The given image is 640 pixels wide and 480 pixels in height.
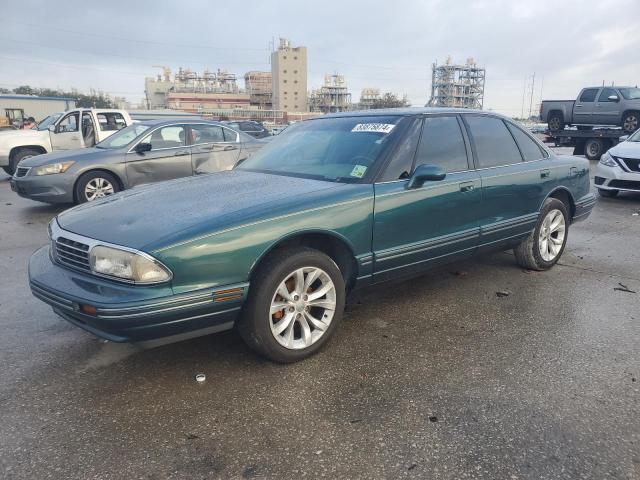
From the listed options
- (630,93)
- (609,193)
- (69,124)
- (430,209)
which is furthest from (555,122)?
(430,209)

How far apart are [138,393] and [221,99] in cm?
11602

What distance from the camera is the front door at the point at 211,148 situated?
8.23 m

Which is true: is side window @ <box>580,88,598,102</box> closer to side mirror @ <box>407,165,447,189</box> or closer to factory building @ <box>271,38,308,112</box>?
side mirror @ <box>407,165,447,189</box>

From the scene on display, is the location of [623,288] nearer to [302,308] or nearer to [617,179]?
[302,308]

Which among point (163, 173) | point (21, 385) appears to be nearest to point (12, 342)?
point (21, 385)

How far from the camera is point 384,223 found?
10.8 ft

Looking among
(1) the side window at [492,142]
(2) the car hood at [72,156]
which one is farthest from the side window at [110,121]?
(1) the side window at [492,142]

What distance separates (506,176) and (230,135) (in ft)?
18.7

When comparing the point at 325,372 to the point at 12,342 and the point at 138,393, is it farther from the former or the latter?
the point at 12,342

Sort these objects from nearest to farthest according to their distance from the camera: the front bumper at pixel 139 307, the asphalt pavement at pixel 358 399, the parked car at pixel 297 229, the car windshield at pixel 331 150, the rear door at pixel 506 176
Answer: the asphalt pavement at pixel 358 399
the front bumper at pixel 139 307
the parked car at pixel 297 229
the car windshield at pixel 331 150
the rear door at pixel 506 176

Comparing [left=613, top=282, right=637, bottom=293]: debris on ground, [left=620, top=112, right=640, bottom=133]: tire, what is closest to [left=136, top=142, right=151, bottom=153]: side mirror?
[left=613, top=282, right=637, bottom=293]: debris on ground

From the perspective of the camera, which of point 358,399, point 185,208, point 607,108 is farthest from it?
point 607,108

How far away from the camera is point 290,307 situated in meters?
2.94

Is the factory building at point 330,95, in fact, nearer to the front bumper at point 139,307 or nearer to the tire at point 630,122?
the tire at point 630,122
